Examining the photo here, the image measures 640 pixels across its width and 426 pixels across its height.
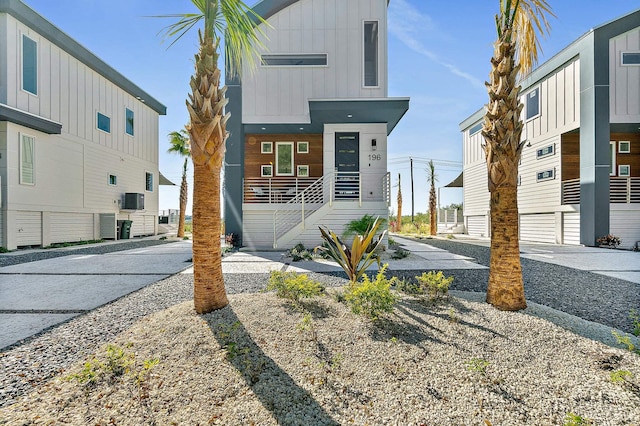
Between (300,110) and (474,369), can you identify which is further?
(300,110)

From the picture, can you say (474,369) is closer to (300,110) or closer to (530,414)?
(530,414)

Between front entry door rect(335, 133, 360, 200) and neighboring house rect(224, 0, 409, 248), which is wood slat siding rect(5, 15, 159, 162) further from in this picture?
front entry door rect(335, 133, 360, 200)

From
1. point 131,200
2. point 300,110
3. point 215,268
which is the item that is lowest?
point 215,268

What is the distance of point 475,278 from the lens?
6051mm

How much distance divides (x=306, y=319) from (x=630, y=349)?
3223 mm

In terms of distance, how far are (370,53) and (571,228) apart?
40.6 feet

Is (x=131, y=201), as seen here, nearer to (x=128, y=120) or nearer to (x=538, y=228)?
(x=128, y=120)

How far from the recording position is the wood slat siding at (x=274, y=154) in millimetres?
13445

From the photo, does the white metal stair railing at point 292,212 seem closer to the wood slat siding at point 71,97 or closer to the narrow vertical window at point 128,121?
the wood slat siding at point 71,97

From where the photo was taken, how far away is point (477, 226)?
2011 cm

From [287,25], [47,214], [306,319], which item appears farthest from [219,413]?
[47,214]

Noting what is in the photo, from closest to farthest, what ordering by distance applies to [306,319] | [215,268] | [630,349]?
[630,349]
[306,319]
[215,268]

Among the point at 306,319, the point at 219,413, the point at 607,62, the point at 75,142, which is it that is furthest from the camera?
the point at 75,142

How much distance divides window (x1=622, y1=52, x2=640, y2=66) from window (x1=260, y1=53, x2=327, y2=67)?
512 inches
